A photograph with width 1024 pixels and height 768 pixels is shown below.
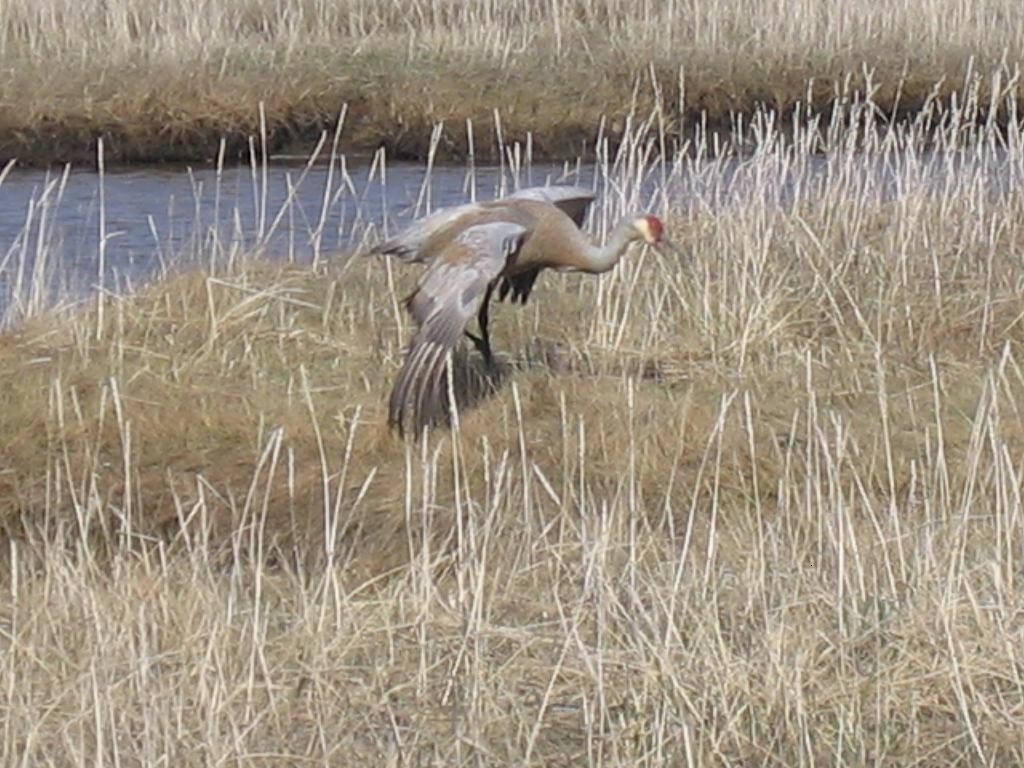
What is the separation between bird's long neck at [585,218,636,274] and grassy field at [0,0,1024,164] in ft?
19.4

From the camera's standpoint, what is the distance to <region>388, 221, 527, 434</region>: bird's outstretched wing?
600cm

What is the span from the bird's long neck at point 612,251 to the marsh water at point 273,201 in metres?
1.11

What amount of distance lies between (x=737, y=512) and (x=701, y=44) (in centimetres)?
868

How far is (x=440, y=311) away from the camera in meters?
6.05

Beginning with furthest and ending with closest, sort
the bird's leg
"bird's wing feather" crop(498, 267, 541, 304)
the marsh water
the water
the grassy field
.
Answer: the grassy field
the water
the marsh water
"bird's wing feather" crop(498, 267, 541, 304)
the bird's leg

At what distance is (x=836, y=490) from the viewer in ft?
14.6

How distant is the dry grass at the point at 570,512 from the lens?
3.90 metres

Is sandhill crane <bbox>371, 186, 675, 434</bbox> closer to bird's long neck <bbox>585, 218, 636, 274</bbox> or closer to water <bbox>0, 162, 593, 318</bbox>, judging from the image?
bird's long neck <bbox>585, 218, 636, 274</bbox>

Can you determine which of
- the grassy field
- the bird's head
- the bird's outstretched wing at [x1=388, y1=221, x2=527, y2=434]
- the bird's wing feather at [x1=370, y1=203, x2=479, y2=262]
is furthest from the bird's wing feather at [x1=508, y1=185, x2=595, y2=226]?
the grassy field

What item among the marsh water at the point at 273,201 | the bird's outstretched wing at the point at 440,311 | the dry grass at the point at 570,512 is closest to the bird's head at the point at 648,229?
the dry grass at the point at 570,512

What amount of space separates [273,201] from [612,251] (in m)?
4.92

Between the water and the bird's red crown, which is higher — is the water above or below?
below

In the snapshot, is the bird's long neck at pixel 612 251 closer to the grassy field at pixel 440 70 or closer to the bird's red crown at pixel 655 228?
the bird's red crown at pixel 655 228

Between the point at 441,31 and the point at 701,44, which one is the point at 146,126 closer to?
the point at 441,31
